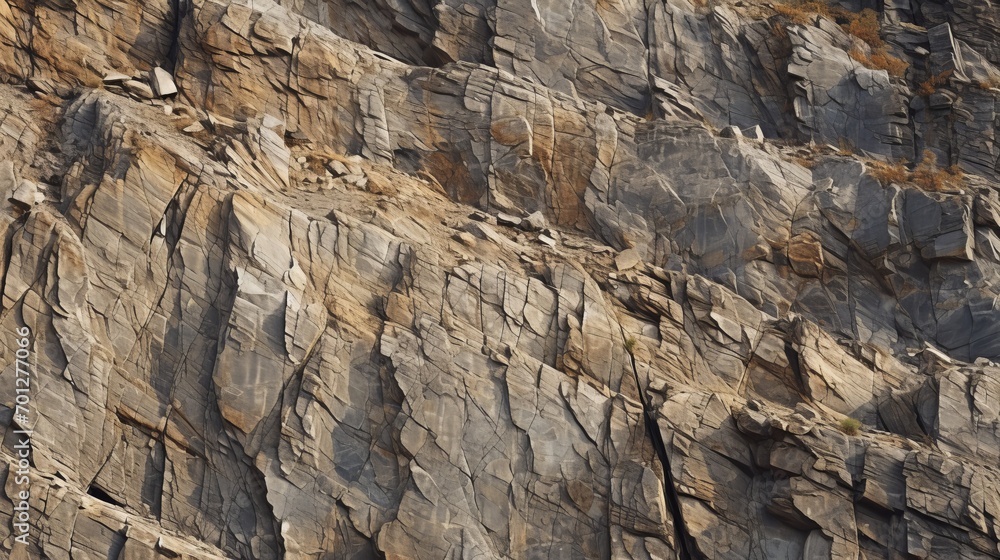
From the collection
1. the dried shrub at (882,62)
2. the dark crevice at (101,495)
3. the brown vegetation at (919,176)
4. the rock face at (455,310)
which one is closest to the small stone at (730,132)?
the rock face at (455,310)

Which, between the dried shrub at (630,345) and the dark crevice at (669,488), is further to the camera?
the dried shrub at (630,345)

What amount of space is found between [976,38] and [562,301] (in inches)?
732

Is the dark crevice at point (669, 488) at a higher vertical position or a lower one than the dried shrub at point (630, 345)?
lower

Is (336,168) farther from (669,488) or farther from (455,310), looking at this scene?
(669,488)

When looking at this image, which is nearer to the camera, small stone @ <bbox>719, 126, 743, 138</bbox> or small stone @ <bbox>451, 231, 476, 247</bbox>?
small stone @ <bbox>451, 231, 476, 247</bbox>

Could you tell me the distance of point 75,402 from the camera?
25516mm

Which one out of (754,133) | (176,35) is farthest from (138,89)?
(754,133)

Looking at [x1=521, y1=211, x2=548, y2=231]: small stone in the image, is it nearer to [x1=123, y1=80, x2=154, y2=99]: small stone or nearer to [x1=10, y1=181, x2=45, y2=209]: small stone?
[x1=123, y1=80, x2=154, y2=99]: small stone

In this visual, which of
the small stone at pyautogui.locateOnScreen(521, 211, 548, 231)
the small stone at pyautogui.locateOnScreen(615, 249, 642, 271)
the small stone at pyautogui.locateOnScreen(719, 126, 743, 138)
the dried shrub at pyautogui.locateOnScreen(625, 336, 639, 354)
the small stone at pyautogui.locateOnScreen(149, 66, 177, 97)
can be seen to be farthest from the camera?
the small stone at pyautogui.locateOnScreen(719, 126, 743, 138)

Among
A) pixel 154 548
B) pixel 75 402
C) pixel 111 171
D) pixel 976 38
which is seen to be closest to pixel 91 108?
pixel 111 171

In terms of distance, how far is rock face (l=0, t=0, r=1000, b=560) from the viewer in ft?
82.7

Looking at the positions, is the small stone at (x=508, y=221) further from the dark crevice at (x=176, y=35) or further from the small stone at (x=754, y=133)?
the dark crevice at (x=176, y=35)

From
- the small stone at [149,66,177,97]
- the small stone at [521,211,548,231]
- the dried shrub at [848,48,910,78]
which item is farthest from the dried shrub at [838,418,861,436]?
the small stone at [149,66,177,97]

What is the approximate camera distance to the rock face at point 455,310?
25203 mm
